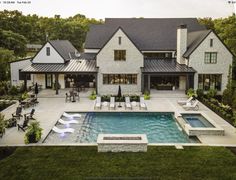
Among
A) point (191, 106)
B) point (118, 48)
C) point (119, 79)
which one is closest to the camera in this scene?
point (191, 106)

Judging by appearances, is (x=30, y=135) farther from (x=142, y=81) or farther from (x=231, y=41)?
(x=231, y=41)

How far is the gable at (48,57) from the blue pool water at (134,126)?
43.6 ft

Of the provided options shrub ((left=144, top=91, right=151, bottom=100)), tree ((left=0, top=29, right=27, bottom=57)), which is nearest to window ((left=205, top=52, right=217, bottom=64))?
shrub ((left=144, top=91, right=151, bottom=100))

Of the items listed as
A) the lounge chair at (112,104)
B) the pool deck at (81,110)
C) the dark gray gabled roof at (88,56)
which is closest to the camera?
the pool deck at (81,110)

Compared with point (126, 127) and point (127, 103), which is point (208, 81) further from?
point (126, 127)

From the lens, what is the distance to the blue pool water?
20.7m

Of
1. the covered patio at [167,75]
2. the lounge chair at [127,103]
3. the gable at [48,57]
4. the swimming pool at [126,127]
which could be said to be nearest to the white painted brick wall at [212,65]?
the covered patio at [167,75]

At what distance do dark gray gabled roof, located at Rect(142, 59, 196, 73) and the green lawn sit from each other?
18301 millimetres

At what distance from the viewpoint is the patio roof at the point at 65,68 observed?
35.2 metres

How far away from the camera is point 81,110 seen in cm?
2747

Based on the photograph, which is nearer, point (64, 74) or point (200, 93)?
point (200, 93)

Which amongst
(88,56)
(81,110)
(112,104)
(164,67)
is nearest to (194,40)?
(164,67)

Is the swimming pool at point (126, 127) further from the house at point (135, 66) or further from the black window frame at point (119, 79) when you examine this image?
the black window frame at point (119, 79)

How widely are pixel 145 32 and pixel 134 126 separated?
24.4 meters
